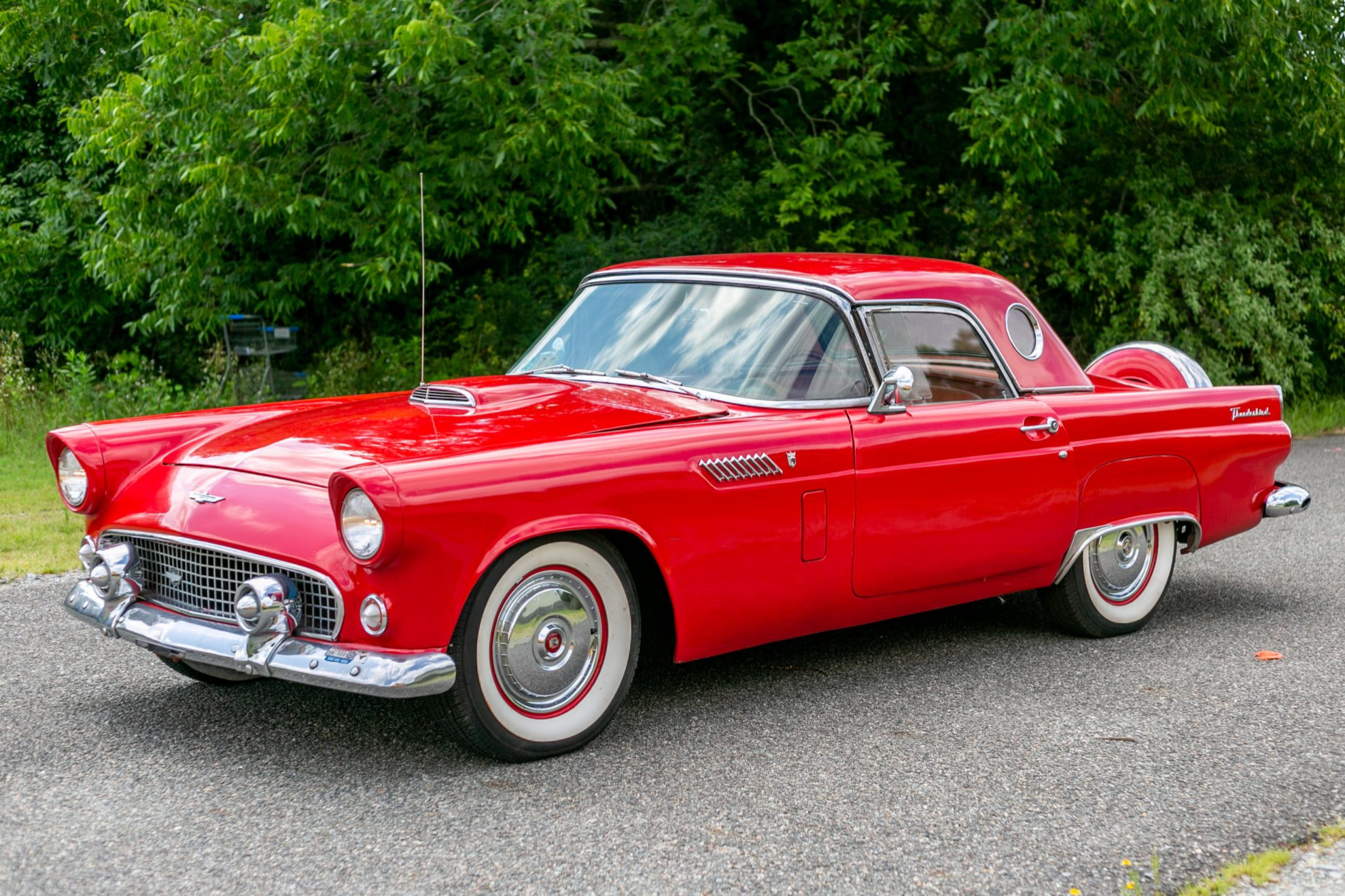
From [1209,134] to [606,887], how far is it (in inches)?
468

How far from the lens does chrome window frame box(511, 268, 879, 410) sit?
462cm

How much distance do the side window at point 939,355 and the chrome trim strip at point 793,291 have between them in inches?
4.2

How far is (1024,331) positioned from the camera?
5.43 metres

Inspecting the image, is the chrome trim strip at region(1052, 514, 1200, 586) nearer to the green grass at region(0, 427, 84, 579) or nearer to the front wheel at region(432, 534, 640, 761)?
the front wheel at region(432, 534, 640, 761)

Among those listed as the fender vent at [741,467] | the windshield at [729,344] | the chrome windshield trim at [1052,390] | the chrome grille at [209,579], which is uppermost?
the windshield at [729,344]

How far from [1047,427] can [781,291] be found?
1159 millimetres

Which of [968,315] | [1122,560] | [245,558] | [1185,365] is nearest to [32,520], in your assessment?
[245,558]

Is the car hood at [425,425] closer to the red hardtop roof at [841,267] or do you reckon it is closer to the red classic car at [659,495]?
the red classic car at [659,495]

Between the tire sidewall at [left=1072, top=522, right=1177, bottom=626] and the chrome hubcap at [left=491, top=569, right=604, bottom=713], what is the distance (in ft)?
7.44

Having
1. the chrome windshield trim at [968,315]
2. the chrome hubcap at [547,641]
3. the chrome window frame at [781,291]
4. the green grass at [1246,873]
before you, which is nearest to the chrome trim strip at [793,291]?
the chrome window frame at [781,291]

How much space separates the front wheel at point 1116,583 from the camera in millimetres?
5418

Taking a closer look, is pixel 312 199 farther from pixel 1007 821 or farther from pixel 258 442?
pixel 1007 821

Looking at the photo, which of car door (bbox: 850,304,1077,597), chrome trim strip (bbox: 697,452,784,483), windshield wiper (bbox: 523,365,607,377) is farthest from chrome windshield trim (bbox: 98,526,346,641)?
car door (bbox: 850,304,1077,597)

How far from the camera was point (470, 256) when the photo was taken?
15430 millimetres
